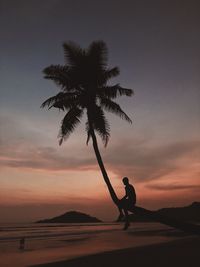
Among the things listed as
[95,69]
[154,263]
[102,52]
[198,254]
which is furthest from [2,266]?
[102,52]

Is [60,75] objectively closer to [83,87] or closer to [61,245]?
[83,87]

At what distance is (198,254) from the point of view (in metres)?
15.9

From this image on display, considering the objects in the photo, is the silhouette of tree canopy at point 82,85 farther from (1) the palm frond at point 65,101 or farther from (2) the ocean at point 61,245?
(2) the ocean at point 61,245

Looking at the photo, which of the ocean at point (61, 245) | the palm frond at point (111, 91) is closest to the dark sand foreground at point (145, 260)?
the ocean at point (61, 245)

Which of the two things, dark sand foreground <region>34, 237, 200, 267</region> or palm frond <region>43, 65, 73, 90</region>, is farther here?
palm frond <region>43, 65, 73, 90</region>

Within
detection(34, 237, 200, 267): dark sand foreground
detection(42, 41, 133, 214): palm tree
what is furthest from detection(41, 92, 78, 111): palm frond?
detection(34, 237, 200, 267): dark sand foreground

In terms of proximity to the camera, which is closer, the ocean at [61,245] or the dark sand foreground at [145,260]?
the dark sand foreground at [145,260]

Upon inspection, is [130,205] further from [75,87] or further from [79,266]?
[75,87]

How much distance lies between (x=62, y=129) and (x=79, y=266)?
6656 millimetres

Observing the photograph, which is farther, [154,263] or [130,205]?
[154,263]

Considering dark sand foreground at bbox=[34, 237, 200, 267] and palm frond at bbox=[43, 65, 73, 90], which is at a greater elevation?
palm frond at bbox=[43, 65, 73, 90]

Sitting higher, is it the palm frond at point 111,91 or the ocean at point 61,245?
the palm frond at point 111,91

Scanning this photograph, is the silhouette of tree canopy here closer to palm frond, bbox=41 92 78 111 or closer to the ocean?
palm frond, bbox=41 92 78 111

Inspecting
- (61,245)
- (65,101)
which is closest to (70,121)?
(65,101)
